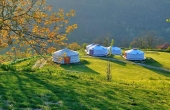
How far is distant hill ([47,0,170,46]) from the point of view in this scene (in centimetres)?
9525

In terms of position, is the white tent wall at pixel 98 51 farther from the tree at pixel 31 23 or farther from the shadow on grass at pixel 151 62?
the tree at pixel 31 23

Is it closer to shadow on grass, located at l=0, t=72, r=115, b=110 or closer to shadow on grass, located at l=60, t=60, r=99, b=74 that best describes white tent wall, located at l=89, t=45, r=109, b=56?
shadow on grass, located at l=60, t=60, r=99, b=74

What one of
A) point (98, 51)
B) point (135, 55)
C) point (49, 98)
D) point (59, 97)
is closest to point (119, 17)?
point (98, 51)

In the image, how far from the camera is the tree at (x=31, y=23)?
7.68 m

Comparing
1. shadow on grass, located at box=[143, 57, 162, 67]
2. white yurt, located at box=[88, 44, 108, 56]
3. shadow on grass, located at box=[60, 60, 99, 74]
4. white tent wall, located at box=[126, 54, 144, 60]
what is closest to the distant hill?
white yurt, located at box=[88, 44, 108, 56]

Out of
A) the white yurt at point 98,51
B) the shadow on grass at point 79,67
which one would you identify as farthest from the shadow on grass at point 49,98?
the white yurt at point 98,51

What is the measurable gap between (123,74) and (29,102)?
14721 millimetres

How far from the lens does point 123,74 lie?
2044 centimetres

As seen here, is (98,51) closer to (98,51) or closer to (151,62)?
(98,51)

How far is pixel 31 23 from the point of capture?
8.14 metres

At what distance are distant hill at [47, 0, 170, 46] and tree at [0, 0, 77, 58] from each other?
261 ft

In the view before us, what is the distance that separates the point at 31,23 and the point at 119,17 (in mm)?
101579

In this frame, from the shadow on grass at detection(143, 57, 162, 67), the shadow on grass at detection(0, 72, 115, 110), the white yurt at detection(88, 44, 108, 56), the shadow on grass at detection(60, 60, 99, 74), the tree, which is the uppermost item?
the tree

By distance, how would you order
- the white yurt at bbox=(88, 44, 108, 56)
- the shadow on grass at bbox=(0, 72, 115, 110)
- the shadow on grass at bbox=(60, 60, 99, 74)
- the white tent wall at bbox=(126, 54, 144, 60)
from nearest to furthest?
the shadow on grass at bbox=(0, 72, 115, 110), the shadow on grass at bbox=(60, 60, 99, 74), the white tent wall at bbox=(126, 54, 144, 60), the white yurt at bbox=(88, 44, 108, 56)
